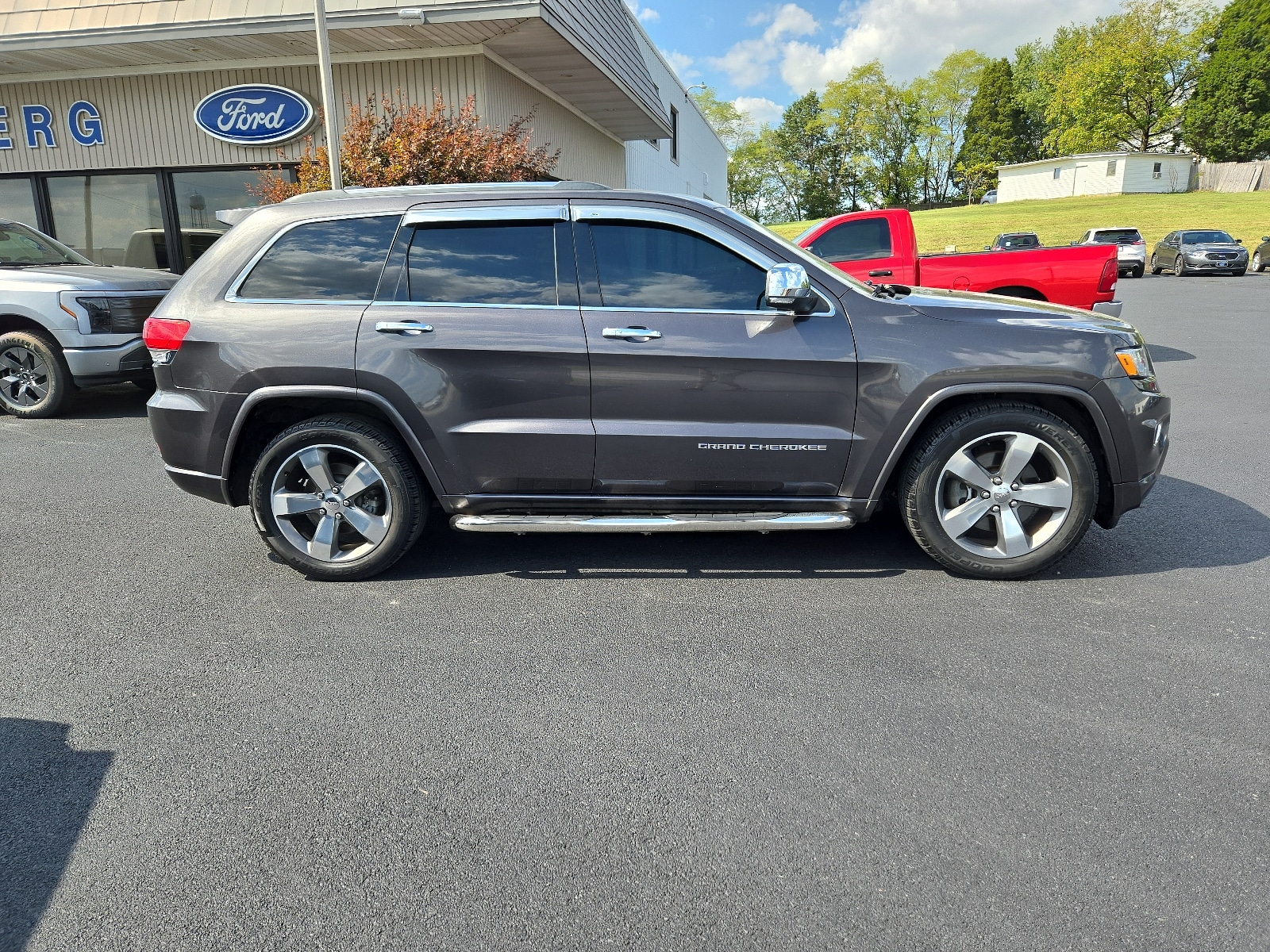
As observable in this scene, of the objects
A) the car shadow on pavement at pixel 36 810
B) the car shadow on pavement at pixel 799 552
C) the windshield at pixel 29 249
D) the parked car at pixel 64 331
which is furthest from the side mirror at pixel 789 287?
the windshield at pixel 29 249

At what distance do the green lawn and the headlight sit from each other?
38.2 metres

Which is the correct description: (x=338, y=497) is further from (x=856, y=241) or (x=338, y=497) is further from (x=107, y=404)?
(x=856, y=241)

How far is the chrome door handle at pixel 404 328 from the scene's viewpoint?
4.07 meters

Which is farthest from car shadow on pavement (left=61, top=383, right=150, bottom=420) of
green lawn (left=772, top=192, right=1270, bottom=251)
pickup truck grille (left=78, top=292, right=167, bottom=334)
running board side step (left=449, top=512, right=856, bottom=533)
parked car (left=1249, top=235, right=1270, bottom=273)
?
green lawn (left=772, top=192, right=1270, bottom=251)

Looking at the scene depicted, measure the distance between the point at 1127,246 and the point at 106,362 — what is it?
105 feet

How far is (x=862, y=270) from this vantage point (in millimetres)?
9477

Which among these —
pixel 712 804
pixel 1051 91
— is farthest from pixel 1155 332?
pixel 1051 91

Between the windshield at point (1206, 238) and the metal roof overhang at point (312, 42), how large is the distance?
959 inches

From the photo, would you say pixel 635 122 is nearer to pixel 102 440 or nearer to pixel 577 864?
pixel 102 440

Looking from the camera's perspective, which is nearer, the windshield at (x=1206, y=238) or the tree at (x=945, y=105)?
the windshield at (x=1206, y=238)

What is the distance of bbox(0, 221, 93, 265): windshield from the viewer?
8688 mm

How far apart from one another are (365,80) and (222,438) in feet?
33.5

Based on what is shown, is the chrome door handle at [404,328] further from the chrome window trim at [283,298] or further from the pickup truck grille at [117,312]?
the pickup truck grille at [117,312]

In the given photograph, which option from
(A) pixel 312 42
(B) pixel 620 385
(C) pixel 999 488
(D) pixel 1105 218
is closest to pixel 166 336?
(B) pixel 620 385
